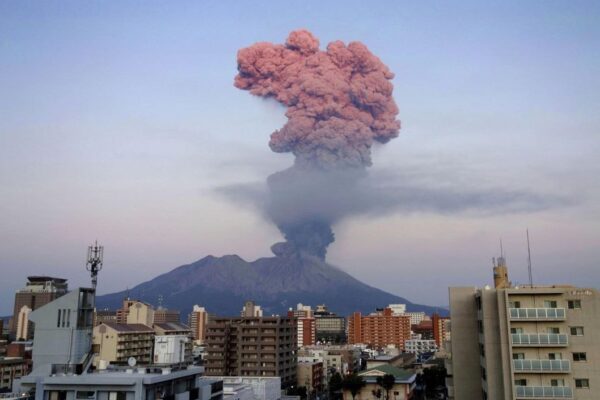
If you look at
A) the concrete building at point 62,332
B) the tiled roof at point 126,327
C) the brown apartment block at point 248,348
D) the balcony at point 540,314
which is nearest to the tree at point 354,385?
the brown apartment block at point 248,348

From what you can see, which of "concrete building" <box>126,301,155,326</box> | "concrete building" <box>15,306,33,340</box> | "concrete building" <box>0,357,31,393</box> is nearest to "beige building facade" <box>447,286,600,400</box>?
"concrete building" <box>0,357,31,393</box>

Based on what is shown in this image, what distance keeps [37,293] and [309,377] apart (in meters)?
99.0

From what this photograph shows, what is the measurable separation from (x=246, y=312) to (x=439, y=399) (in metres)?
66.4

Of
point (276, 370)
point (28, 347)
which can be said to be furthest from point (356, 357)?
point (28, 347)

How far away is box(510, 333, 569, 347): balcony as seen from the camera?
2691 centimetres

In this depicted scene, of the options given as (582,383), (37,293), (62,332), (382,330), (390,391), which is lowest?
(390,391)

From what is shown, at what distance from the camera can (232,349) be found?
78.4 metres

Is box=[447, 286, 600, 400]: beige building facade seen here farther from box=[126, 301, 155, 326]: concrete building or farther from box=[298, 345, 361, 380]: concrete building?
box=[126, 301, 155, 326]: concrete building

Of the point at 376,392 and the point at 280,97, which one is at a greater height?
the point at 280,97

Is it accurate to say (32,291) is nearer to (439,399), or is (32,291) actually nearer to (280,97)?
(280,97)

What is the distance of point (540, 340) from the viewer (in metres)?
27.1

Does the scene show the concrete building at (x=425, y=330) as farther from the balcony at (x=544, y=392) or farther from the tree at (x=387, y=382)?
the balcony at (x=544, y=392)

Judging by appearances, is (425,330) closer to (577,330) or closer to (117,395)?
(577,330)

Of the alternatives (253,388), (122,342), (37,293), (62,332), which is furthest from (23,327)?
(62,332)
